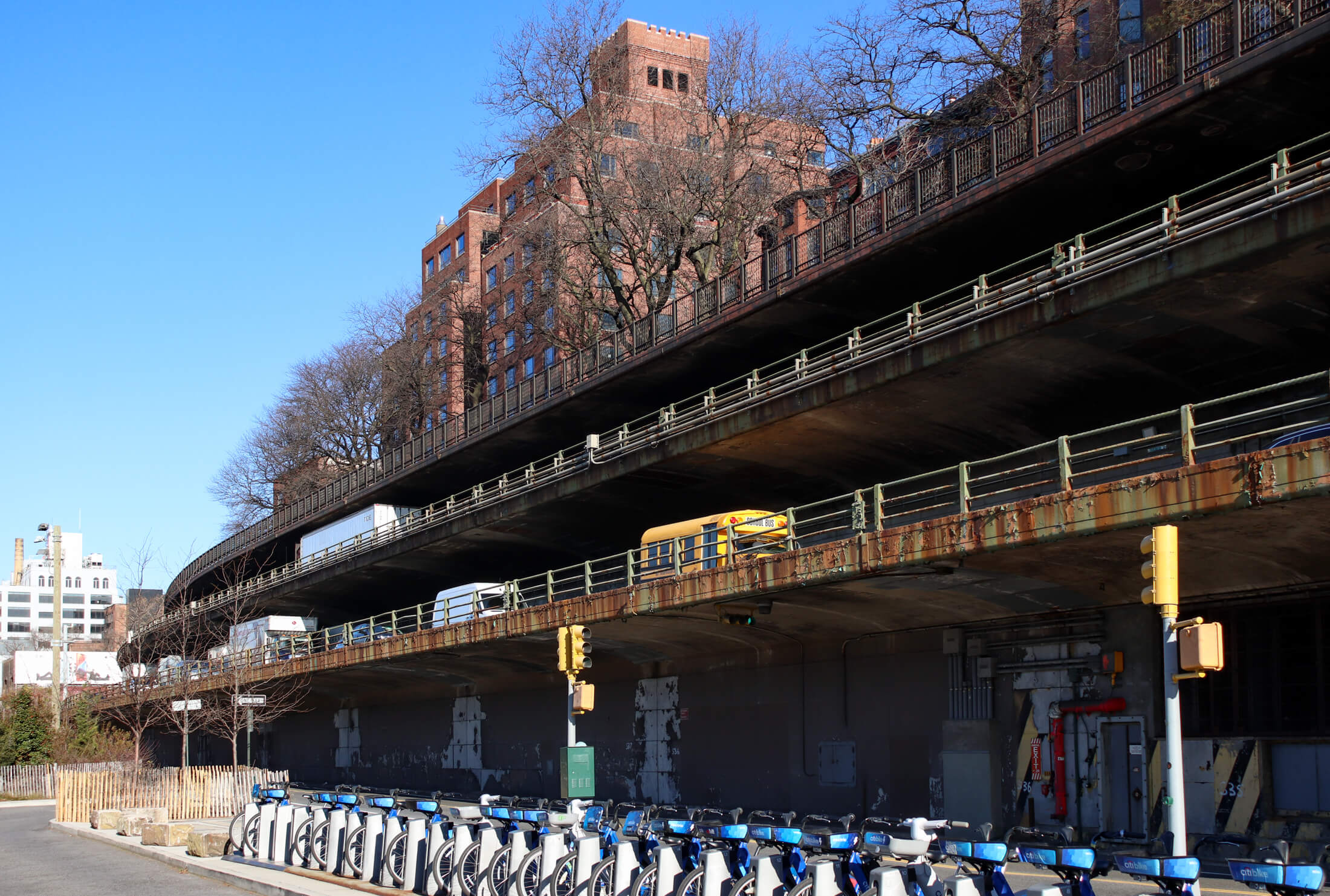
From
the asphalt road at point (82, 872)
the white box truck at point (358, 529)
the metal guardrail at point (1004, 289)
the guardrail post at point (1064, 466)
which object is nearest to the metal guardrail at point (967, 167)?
the metal guardrail at point (1004, 289)

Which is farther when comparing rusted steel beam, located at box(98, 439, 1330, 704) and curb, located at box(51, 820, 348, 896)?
curb, located at box(51, 820, 348, 896)

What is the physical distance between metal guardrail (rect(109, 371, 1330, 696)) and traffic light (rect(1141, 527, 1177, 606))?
5.13 m

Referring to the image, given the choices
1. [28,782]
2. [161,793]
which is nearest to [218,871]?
[161,793]

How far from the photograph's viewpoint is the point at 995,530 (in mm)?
19562

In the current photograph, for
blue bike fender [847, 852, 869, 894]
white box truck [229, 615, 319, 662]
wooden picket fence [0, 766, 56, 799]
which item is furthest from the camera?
white box truck [229, 615, 319, 662]

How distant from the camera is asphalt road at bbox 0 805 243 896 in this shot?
17.7 meters

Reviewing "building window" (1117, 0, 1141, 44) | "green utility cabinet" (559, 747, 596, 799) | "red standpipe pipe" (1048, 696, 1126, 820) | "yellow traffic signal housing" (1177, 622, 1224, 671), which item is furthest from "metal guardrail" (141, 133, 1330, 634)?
"green utility cabinet" (559, 747, 596, 799)

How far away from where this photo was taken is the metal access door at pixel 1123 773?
2144cm

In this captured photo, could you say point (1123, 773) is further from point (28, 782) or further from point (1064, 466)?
point (28, 782)

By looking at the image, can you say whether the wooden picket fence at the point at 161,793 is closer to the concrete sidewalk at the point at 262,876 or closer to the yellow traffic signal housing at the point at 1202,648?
the concrete sidewalk at the point at 262,876

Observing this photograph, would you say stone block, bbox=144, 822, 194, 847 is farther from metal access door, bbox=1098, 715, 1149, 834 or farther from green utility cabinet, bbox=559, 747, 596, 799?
metal access door, bbox=1098, 715, 1149, 834

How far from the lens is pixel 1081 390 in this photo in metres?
28.2

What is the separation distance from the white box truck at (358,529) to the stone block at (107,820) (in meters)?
25.2

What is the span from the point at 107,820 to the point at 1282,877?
2589 centimetres
